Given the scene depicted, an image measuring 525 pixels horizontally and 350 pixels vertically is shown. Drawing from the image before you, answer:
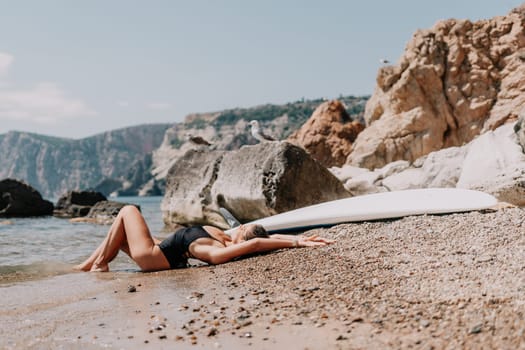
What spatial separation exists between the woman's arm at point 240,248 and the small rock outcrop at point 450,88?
21.7m

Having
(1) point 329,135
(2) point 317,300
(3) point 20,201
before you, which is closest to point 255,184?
(2) point 317,300

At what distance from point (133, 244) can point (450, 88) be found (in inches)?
1011

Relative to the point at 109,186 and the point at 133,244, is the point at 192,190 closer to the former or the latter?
the point at 133,244

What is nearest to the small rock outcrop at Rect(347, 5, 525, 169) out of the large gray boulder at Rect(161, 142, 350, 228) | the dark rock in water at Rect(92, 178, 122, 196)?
the large gray boulder at Rect(161, 142, 350, 228)

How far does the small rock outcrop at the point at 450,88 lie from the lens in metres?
27.0

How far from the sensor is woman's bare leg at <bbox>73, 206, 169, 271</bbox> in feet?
20.4

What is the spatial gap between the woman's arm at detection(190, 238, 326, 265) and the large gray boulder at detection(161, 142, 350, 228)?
3542 mm

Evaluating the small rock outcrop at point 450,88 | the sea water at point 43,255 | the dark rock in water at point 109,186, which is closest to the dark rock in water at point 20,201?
the sea water at point 43,255

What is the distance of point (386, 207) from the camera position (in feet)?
23.8

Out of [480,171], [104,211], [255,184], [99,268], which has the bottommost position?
[104,211]

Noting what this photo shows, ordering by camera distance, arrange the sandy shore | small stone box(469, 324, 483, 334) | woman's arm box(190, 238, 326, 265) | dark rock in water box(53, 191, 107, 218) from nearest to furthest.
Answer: small stone box(469, 324, 483, 334), the sandy shore, woman's arm box(190, 238, 326, 265), dark rock in water box(53, 191, 107, 218)

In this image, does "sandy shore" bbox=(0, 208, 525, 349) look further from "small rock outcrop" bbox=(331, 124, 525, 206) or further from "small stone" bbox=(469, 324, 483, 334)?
"small rock outcrop" bbox=(331, 124, 525, 206)

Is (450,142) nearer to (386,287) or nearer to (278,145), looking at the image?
(278,145)

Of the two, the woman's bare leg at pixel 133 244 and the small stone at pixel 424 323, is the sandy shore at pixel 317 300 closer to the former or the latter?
the small stone at pixel 424 323
